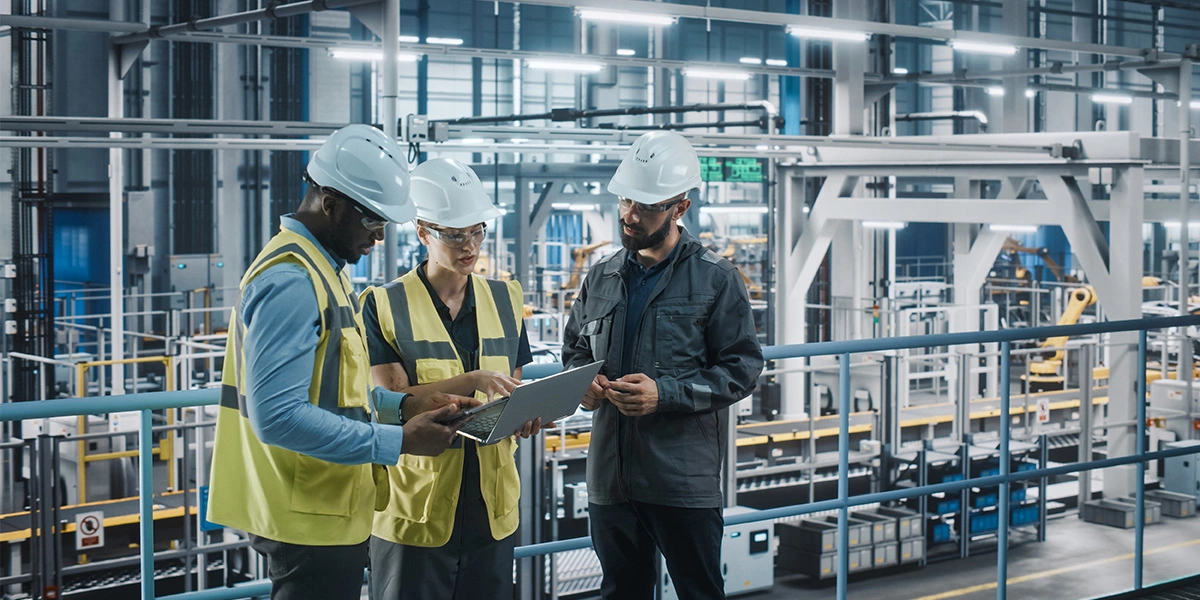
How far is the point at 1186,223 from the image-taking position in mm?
11078

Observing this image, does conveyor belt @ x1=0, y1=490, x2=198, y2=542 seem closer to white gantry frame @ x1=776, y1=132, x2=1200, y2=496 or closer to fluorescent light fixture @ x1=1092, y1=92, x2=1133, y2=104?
white gantry frame @ x1=776, y1=132, x2=1200, y2=496

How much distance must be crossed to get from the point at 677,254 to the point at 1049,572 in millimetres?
7588

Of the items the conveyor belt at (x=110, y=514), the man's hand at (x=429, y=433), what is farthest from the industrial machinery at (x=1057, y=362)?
the man's hand at (x=429, y=433)

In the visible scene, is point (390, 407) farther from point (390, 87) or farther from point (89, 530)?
point (89, 530)

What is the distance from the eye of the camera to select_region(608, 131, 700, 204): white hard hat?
306 cm

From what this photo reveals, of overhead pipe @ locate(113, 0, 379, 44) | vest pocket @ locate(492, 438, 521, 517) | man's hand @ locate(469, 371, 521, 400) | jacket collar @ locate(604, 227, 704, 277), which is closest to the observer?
man's hand @ locate(469, 371, 521, 400)

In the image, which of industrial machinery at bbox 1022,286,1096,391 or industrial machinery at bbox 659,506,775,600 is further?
industrial machinery at bbox 1022,286,1096,391

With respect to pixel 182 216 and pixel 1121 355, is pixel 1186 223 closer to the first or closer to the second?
pixel 1121 355

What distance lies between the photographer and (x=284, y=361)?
2.15 metres

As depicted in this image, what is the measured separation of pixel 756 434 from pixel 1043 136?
13.5 ft

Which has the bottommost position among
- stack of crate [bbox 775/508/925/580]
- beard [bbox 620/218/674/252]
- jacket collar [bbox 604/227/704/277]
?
stack of crate [bbox 775/508/925/580]

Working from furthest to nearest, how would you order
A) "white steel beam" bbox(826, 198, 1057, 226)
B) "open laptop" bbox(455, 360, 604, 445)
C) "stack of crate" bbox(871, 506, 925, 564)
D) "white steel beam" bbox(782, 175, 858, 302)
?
1. "white steel beam" bbox(782, 175, 858, 302)
2. "white steel beam" bbox(826, 198, 1057, 226)
3. "stack of crate" bbox(871, 506, 925, 564)
4. "open laptop" bbox(455, 360, 604, 445)

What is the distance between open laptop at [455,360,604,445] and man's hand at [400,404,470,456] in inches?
1.2

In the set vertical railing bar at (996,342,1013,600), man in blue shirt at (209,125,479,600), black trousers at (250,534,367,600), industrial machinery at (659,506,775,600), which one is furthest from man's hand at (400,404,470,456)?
industrial machinery at (659,506,775,600)
